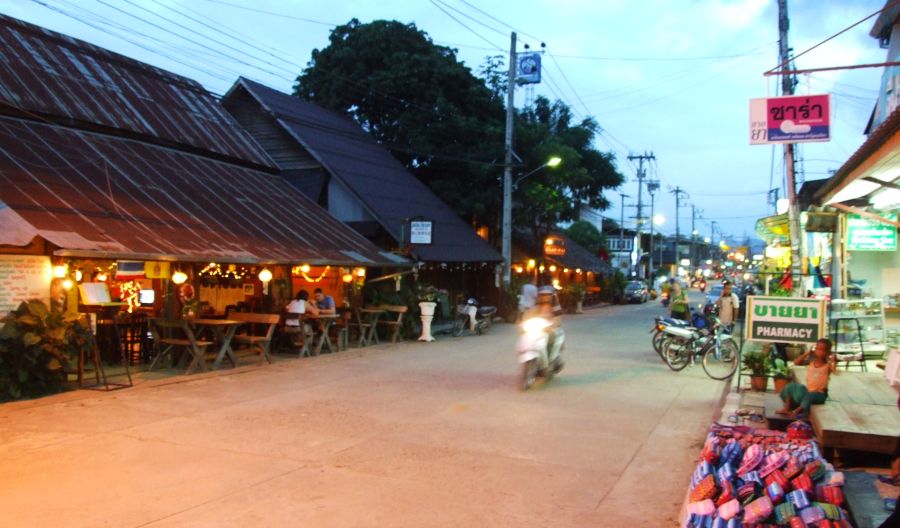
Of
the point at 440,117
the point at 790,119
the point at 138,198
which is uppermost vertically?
the point at 440,117

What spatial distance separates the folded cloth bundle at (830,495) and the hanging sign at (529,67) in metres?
22.9

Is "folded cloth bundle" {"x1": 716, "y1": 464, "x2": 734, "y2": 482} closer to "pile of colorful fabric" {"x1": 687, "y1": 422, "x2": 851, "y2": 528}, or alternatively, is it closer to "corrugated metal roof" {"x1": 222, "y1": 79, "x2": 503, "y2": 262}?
"pile of colorful fabric" {"x1": 687, "y1": 422, "x2": 851, "y2": 528}

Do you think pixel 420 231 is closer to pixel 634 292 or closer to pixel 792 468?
pixel 792 468

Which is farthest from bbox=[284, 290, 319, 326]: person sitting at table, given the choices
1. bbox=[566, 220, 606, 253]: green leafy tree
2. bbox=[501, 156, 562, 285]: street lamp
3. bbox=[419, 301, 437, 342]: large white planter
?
bbox=[566, 220, 606, 253]: green leafy tree

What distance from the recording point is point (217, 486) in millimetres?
6059

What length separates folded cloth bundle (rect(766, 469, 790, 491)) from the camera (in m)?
4.42

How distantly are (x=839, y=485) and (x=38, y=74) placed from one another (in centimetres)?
1644

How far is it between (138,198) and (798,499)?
12624 millimetres

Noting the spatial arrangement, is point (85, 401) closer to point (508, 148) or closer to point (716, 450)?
point (716, 450)

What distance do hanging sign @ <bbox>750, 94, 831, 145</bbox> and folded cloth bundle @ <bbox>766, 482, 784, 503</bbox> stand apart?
344 inches

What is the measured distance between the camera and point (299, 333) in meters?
15.6

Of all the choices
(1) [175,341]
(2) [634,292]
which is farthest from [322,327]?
(2) [634,292]

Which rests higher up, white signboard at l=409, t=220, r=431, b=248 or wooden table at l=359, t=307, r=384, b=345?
white signboard at l=409, t=220, r=431, b=248

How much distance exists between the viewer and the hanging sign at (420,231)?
20.2 m
